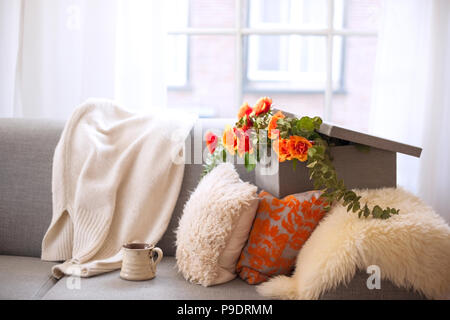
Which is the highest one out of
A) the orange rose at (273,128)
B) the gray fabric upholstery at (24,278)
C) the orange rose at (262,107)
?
the orange rose at (262,107)

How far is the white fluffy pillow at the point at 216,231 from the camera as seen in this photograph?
157 cm

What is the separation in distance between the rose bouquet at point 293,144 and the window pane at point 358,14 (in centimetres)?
130

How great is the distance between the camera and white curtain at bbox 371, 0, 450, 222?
2.29 meters

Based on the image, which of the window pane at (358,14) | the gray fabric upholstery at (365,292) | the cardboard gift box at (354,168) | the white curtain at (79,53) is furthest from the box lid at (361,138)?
the window pane at (358,14)

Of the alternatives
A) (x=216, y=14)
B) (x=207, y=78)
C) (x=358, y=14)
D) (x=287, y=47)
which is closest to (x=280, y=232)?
(x=287, y=47)

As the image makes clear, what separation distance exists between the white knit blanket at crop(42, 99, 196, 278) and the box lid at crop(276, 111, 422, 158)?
2.07 ft

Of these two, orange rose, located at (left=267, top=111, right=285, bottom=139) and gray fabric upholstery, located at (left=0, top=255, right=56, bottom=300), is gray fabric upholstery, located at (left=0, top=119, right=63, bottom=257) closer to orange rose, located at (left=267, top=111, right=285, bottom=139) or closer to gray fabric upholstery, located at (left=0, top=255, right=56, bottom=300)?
gray fabric upholstery, located at (left=0, top=255, right=56, bottom=300)

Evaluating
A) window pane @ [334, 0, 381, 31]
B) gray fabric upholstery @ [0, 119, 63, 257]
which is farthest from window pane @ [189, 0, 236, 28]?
gray fabric upholstery @ [0, 119, 63, 257]

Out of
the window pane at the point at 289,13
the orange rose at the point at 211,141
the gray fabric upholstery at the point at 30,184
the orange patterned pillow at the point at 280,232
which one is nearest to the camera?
the orange patterned pillow at the point at 280,232

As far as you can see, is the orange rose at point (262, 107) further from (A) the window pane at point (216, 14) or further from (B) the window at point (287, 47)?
(A) the window pane at point (216, 14)

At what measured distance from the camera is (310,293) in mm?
1361

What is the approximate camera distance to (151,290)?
1552mm

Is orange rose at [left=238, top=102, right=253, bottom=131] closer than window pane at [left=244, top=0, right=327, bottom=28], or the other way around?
orange rose at [left=238, top=102, right=253, bottom=131]

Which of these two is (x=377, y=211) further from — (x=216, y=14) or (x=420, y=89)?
(x=216, y=14)
